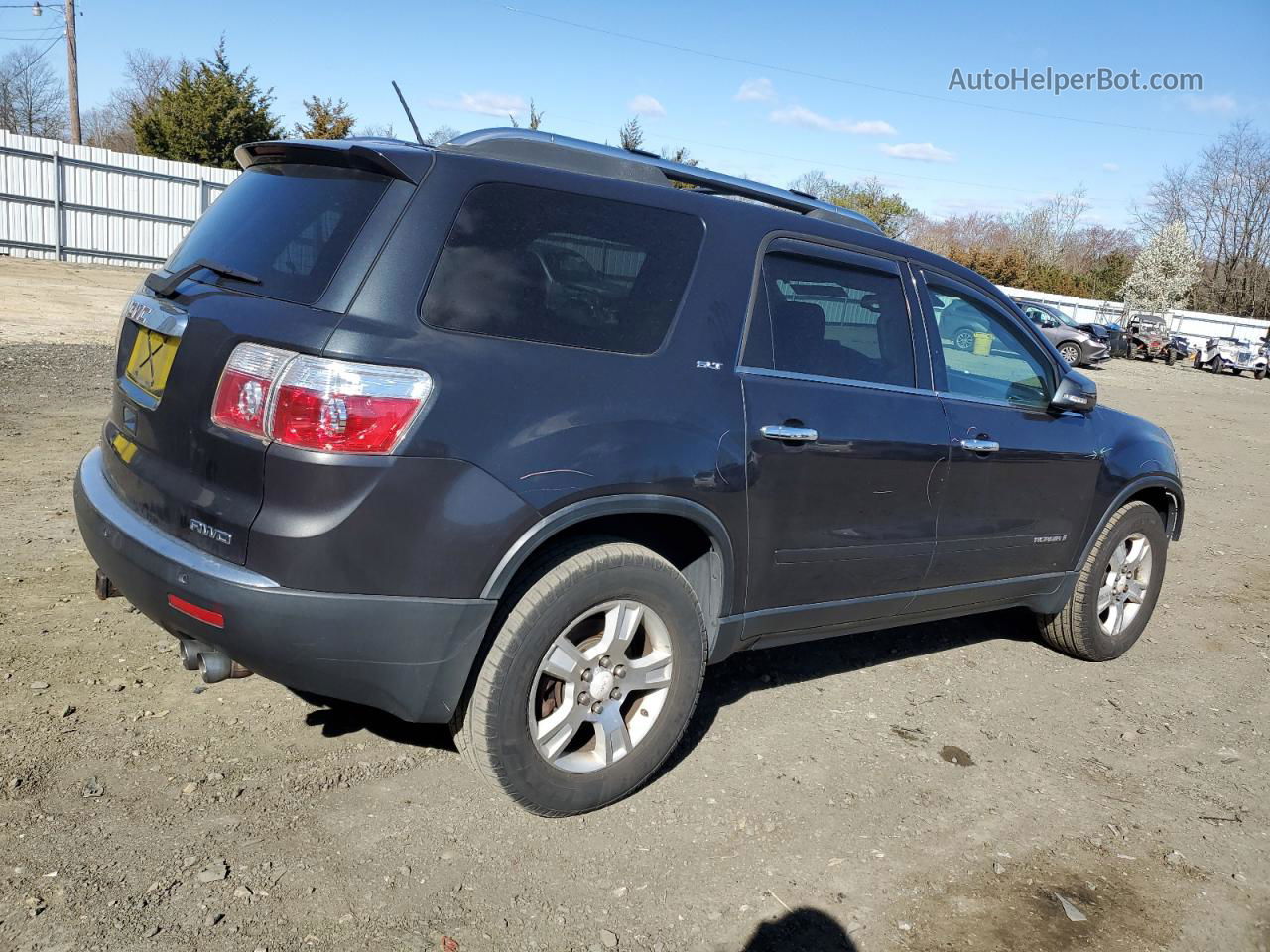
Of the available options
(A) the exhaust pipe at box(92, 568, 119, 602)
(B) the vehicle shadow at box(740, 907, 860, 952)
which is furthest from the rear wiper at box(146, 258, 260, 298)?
(B) the vehicle shadow at box(740, 907, 860, 952)

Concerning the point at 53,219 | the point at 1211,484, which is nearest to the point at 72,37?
the point at 53,219

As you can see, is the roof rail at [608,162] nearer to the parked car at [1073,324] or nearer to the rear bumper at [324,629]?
the rear bumper at [324,629]

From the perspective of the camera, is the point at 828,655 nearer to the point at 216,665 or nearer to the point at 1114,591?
the point at 1114,591

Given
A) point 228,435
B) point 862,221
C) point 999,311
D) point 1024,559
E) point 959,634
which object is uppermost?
point 862,221

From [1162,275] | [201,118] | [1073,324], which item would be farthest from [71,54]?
[1162,275]

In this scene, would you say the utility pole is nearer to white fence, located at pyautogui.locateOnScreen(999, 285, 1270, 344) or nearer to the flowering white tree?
white fence, located at pyautogui.locateOnScreen(999, 285, 1270, 344)

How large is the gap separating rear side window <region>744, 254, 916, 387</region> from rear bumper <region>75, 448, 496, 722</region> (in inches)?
55.4

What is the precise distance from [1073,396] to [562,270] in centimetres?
269

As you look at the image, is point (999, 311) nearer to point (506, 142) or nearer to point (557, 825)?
point (506, 142)

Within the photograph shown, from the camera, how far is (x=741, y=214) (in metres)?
3.54

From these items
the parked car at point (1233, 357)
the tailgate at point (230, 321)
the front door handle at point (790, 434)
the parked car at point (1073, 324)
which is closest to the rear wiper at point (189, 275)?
the tailgate at point (230, 321)

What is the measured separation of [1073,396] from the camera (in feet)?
15.1

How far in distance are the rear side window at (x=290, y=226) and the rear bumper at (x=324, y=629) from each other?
790mm

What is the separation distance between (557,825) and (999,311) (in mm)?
2947
